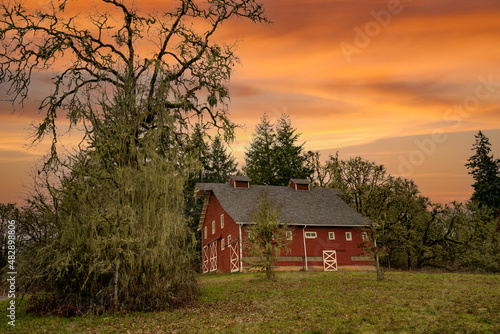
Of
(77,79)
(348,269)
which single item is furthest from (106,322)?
(348,269)

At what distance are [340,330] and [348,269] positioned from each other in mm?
23863

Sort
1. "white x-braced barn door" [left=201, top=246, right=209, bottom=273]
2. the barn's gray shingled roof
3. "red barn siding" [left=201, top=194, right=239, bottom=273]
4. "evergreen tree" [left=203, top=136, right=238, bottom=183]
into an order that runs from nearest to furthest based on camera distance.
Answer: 1. "red barn siding" [left=201, top=194, right=239, bottom=273]
2. the barn's gray shingled roof
3. "white x-braced barn door" [left=201, top=246, right=209, bottom=273]
4. "evergreen tree" [left=203, top=136, right=238, bottom=183]

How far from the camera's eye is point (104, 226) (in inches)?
623

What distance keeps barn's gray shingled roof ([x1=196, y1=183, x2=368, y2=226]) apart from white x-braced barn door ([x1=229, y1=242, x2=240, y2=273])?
227cm

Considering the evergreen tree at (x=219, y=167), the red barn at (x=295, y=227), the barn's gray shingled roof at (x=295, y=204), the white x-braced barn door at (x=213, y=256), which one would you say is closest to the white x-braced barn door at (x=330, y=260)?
the red barn at (x=295, y=227)

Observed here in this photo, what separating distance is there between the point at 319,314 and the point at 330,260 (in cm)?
2120

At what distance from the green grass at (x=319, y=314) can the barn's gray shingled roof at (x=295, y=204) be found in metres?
13.9

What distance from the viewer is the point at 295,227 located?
34.2m

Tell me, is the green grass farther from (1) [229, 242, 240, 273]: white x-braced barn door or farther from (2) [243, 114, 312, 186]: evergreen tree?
(2) [243, 114, 312, 186]: evergreen tree

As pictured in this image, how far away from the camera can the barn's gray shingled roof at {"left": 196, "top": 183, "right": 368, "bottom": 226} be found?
34562 millimetres

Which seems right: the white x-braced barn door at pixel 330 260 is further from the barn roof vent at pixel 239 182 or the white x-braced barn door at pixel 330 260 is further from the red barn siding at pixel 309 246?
the barn roof vent at pixel 239 182

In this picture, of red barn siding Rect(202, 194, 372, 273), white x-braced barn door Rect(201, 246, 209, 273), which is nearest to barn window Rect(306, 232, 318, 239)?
red barn siding Rect(202, 194, 372, 273)

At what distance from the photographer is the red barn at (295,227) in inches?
1316

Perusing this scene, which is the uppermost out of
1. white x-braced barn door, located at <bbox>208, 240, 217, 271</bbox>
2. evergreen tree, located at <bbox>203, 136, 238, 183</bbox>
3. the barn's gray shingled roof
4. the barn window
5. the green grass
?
evergreen tree, located at <bbox>203, 136, 238, 183</bbox>
